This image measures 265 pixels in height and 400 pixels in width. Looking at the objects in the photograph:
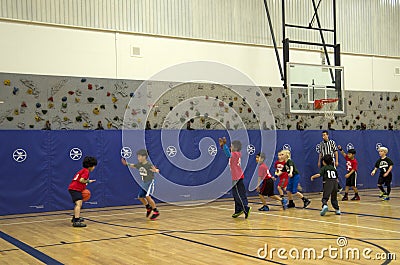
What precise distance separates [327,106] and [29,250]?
1020 centimetres

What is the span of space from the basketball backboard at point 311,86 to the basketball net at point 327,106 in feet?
0.20

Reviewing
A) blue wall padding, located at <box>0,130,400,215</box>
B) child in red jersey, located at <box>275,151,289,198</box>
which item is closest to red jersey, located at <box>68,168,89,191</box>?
blue wall padding, located at <box>0,130,400,215</box>

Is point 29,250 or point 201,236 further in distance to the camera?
point 201,236

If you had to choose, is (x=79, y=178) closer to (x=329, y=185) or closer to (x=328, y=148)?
(x=329, y=185)

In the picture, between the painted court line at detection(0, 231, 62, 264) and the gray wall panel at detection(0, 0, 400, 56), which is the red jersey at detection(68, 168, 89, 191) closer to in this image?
the painted court line at detection(0, 231, 62, 264)

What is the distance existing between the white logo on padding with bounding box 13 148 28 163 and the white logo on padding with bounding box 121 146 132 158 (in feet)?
8.63

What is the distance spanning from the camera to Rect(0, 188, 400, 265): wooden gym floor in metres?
6.82

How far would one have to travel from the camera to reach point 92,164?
34.2 feet

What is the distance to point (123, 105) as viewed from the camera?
583 inches

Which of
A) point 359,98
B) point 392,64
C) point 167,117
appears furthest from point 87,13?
point 392,64

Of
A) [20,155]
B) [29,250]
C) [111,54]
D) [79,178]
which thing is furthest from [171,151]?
[29,250]

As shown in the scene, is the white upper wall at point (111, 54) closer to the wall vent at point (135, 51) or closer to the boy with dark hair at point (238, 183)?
the wall vent at point (135, 51)

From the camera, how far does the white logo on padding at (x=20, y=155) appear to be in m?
13.0

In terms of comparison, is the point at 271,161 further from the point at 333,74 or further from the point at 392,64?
the point at 392,64
